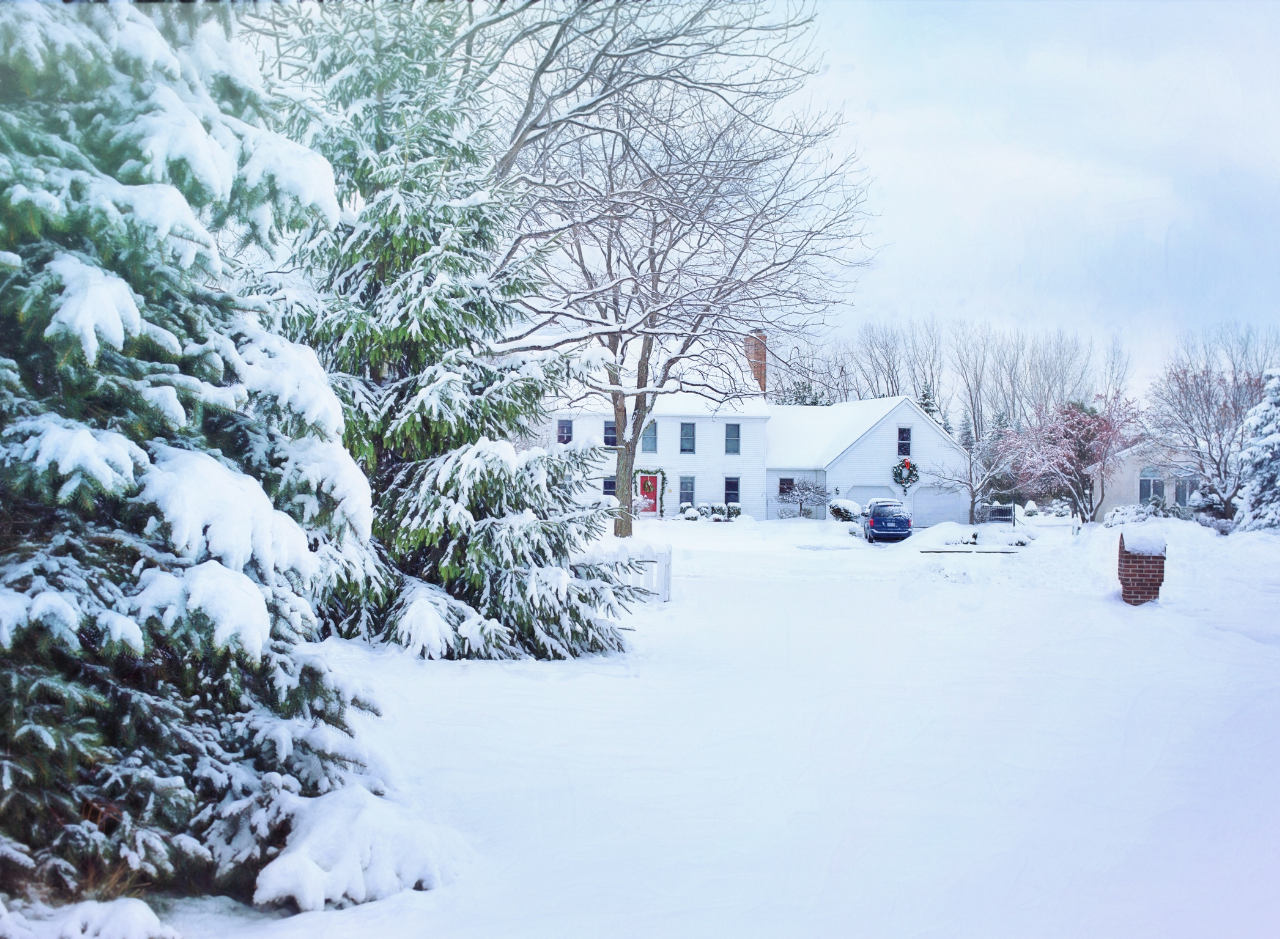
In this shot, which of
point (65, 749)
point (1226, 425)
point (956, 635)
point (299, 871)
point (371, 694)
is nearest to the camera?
point (65, 749)

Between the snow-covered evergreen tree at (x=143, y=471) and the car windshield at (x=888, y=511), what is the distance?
2791 centimetres

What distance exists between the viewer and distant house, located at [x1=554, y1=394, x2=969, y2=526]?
1502 inches

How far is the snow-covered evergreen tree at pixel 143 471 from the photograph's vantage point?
2.72 metres

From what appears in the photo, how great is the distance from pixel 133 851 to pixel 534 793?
86.7 inches

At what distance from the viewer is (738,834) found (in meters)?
4.23

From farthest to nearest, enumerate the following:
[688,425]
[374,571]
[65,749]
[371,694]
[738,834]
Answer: [688,425] < [374,571] < [738,834] < [371,694] < [65,749]

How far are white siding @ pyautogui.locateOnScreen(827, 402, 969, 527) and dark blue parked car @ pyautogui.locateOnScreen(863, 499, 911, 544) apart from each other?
8.05 meters

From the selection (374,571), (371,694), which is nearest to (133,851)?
(371,694)

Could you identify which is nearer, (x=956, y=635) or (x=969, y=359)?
(x=956, y=635)

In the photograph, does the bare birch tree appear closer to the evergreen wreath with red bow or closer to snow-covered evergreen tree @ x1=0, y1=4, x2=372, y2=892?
snow-covered evergreen tree @ x1=0, y1=4, x2=372, y2=892

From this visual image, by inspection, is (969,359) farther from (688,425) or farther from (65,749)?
(65,749)

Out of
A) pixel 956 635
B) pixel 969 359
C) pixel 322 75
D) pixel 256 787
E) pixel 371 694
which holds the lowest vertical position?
pixel 956 635

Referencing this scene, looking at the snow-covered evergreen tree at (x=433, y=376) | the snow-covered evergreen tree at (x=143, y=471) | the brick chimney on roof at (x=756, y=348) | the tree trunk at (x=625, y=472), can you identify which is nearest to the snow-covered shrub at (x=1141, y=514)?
the tree trunk at (x=625, y=472)

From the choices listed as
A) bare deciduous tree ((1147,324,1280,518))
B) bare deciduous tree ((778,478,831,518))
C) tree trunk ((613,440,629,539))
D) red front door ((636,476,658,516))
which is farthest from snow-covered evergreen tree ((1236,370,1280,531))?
red front door ((636,476,658,516))
